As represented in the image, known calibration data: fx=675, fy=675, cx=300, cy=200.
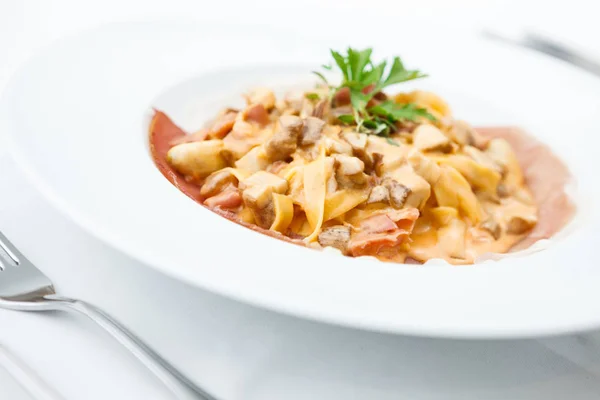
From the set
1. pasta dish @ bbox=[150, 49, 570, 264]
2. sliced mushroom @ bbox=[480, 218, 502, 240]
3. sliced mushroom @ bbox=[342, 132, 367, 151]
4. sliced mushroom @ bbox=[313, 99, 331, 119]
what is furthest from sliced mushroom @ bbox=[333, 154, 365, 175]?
sliced mushroom @ bbox=[480, 218, 502, 240]

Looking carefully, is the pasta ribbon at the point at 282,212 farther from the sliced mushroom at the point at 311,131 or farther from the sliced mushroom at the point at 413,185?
the sliced mushroom at the point at 413,185

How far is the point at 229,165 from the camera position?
387 cm

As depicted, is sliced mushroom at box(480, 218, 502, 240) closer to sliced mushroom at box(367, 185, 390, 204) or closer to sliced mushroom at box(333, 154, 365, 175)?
sliced mushroom at box(367, 185, 390, 204)

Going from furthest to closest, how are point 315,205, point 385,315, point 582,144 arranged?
point 582,144 < point 315,205 < point 385,315

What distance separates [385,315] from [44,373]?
1.21 m

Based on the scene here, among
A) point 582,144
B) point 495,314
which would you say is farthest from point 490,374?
point 582,144

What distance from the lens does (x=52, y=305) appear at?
258cm

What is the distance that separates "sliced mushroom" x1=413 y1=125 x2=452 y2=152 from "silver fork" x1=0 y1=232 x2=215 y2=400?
2.13 metres


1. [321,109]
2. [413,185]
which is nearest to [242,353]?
[413,185]

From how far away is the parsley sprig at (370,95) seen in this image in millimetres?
3979

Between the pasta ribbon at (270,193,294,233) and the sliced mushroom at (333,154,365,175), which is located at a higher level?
the sliced mushroom at (333,154,365,175)

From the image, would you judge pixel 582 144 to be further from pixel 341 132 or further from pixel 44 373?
pixel 44 373

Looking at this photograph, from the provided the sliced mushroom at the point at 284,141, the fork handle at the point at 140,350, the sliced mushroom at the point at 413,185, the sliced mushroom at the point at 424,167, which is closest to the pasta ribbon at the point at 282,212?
the sliced mushroom at the point at 284,141

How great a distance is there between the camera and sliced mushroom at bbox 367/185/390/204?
3529mm
